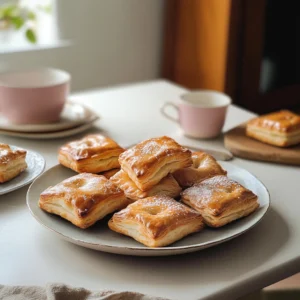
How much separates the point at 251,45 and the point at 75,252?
6.63ft

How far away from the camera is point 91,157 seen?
3.29ft

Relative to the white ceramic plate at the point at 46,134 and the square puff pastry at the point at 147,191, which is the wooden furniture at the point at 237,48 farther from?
the square puff pastry at the point at 147,191

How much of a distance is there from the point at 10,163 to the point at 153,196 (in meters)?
0.29

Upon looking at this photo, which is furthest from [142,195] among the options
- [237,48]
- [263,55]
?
[263,55]

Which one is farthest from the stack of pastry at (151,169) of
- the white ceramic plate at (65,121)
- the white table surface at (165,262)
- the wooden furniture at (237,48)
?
the wooden furniture at (237,48)

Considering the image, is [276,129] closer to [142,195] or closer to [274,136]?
[274,136]

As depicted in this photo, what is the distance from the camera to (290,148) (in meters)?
1.18

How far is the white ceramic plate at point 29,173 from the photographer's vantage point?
967 mm

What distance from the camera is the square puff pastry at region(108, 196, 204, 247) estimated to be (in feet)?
2.53


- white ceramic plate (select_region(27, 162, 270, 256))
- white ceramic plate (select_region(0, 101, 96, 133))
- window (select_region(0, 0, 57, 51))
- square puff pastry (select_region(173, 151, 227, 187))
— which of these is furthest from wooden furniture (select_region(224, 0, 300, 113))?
white ceramic plate (select_region(27, 162, 270, 256))

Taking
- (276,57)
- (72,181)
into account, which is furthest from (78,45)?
(72,181)

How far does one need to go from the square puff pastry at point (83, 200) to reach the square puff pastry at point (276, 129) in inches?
17.8

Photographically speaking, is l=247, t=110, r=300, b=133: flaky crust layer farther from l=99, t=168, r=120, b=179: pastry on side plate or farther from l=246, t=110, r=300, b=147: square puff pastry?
l=99, t=168, r=120, b=179: pastry on side plate

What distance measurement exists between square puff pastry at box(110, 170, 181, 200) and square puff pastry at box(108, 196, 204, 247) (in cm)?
5
